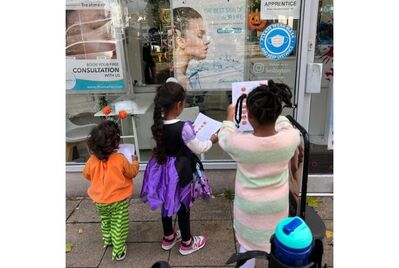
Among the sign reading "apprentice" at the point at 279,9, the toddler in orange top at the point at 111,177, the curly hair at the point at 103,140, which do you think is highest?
the sign reading "apprentice" at the point at 279,9

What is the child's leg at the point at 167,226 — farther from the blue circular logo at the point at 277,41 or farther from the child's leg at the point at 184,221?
the blue circular logo at the point at 277,41

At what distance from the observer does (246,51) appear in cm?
363

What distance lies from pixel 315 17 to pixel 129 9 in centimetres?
213

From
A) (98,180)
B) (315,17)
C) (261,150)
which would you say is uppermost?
(315,17)

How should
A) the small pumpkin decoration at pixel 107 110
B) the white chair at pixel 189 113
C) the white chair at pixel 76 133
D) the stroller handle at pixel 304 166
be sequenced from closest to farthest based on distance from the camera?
the stroller handle at pixel 304 166, the small pumpkin decoration at pixel 107 110, the white chair at pixel 189 113, the white chair at pixel 76 133

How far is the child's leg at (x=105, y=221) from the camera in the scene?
276cm

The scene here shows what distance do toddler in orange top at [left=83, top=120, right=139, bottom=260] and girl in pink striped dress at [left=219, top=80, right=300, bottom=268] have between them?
994mm

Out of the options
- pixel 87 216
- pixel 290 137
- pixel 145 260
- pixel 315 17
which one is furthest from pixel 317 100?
pixel 87 216

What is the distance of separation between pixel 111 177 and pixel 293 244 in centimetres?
200

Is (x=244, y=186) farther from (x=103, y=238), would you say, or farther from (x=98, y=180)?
(x=103, y=238)

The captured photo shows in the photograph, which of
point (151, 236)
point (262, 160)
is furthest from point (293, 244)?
point (151, 236)

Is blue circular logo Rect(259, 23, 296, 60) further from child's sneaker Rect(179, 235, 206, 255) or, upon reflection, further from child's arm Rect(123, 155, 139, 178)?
child's sneaker Rect(179, 235, 206, 255)

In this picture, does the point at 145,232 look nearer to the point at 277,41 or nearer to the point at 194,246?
the point at 194,246

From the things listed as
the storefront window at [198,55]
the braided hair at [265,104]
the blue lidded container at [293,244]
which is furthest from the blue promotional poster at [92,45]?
the blue lidded container at [293,244]
